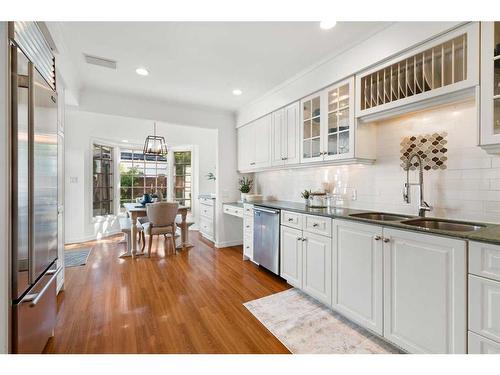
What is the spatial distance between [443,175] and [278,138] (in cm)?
203

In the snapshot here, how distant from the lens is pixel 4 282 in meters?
1.21

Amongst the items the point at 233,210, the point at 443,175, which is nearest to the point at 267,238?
the point at 233,210

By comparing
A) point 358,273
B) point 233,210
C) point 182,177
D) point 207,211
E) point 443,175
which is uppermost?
point 182,177

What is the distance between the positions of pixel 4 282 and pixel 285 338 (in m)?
1.81

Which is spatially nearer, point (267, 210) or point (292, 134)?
point (267, 210)

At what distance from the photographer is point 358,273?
192cm

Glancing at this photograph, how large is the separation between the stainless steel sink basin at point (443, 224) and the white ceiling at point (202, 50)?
1.69 m

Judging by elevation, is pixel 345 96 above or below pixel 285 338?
above

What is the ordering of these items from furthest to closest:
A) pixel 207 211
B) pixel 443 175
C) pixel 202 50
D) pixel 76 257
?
pixel 207 211 → pixel 76 257 → pixel 202 50 → pixel 443 175

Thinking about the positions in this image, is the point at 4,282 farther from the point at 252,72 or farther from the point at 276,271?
the point at 252,72

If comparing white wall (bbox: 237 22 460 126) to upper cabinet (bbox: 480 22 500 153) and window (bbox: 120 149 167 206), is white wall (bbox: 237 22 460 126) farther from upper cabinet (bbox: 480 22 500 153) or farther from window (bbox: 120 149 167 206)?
window (bbox: 120 149 167 206)

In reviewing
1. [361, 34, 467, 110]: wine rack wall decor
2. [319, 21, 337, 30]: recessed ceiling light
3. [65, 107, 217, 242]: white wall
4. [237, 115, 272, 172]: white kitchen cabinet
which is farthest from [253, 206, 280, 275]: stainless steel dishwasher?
[65, 107, 217, 242]: white wall

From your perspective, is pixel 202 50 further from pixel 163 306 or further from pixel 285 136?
pixel 163 306

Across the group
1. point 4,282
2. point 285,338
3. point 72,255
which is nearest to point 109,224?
point 72,255
